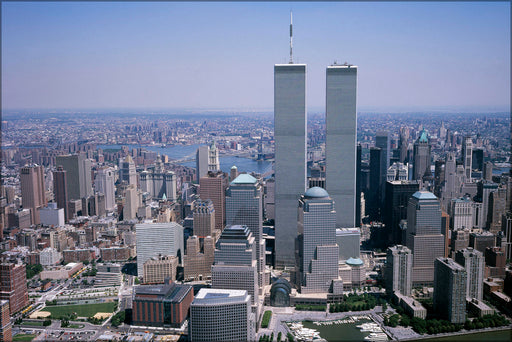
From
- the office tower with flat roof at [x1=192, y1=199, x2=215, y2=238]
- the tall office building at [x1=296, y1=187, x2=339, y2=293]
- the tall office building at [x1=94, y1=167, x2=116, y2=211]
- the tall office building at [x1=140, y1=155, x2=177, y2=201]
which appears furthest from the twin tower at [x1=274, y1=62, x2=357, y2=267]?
the tall office building at [x1=94, y1=167, x2=116, y2=211]

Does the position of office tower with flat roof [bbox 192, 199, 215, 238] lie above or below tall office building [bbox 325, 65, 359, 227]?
below

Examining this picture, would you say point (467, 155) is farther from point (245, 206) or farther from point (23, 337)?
point (23, 337)

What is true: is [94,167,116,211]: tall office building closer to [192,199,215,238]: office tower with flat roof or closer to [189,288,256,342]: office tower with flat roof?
[192,199,215,238]: office tower with flat roof

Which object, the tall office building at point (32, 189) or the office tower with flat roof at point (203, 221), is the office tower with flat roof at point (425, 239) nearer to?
the office tower with flat roof at point (203, 221)

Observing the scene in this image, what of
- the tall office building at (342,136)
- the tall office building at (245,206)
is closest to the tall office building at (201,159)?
the tall office building at (342,136)

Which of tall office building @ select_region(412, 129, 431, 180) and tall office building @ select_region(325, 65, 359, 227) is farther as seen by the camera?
tall office building @ select_region(412, 129, 431, 180)

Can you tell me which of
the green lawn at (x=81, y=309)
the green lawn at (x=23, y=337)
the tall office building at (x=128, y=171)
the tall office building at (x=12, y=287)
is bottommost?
the green lawn at (x=81, y=309)
